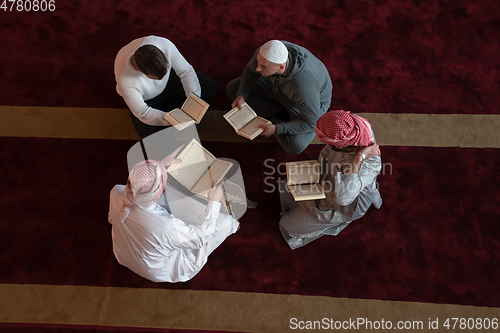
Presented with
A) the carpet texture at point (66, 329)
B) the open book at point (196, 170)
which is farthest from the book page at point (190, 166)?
the carpet texture at point (66, 329)

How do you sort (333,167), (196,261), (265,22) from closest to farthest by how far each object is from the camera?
(333,167) → (196,261) → (265,22)

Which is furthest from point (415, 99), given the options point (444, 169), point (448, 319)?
point (448, 319)

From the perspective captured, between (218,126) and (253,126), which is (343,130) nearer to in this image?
(253,126)

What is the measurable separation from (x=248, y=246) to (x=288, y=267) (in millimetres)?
458

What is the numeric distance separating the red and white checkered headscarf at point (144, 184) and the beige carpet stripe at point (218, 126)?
151 centimetres

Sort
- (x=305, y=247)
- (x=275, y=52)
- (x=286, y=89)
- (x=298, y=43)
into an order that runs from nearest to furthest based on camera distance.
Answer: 1. (x=275, y=52)
2. (x=286, y=89)
3. (x=305, y=247)
4. (x=298, y=43)

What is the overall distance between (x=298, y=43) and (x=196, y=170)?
2.05 m

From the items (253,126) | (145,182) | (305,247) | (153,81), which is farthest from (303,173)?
(153,81)

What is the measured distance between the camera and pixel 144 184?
1.98 m

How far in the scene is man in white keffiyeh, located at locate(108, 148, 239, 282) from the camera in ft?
6.61

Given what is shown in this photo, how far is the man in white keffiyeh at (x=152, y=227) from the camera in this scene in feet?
6.61

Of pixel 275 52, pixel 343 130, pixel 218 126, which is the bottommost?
pixel 218 126

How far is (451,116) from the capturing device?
3.48 metres

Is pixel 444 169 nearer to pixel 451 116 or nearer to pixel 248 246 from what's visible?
pixel 451 116
